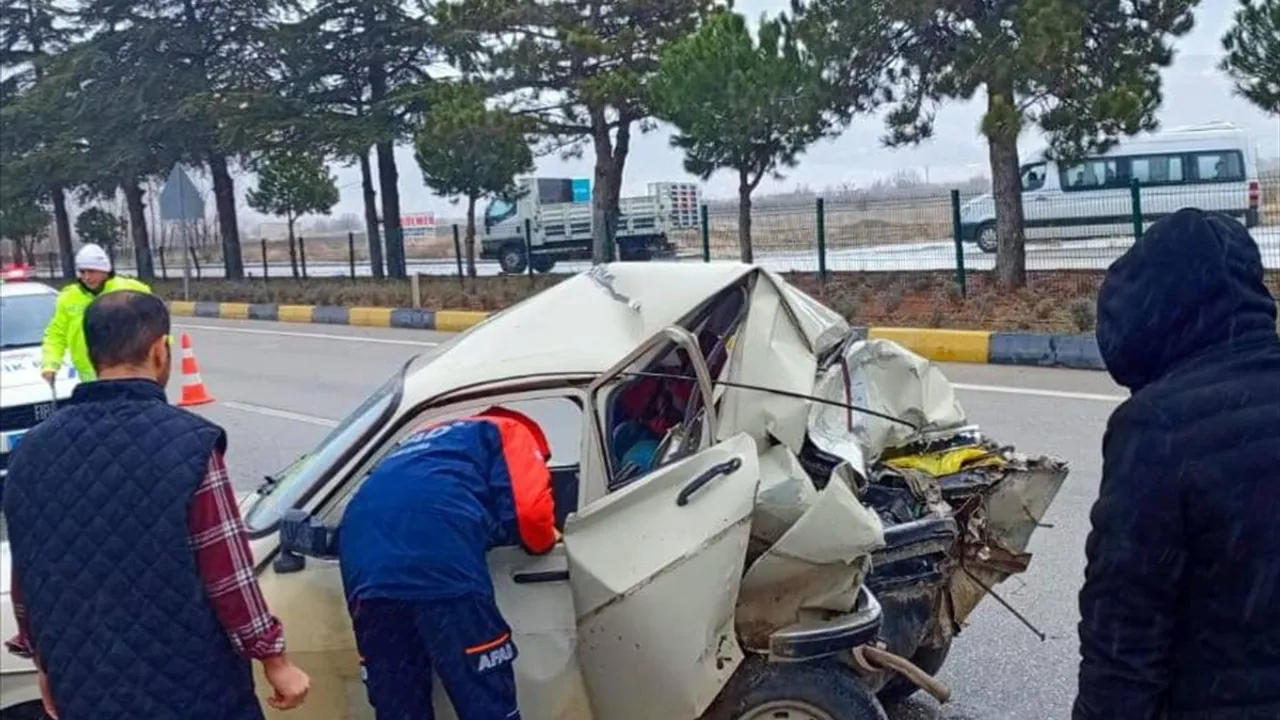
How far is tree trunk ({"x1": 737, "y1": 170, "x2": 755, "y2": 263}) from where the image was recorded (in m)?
18.1

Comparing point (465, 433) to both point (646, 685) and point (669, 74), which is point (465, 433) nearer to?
point (646, 685)

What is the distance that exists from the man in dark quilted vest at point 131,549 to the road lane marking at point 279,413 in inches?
312

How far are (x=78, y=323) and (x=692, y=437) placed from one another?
5.62 meters

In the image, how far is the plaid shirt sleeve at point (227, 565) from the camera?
263cm

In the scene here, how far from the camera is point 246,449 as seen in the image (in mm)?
10000

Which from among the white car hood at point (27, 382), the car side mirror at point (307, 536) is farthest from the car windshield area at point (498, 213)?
the car side mirror at point (307, 536)

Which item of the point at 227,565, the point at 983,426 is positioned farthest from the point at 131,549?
the point at 983,426

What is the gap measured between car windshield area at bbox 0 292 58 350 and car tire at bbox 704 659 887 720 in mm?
7144

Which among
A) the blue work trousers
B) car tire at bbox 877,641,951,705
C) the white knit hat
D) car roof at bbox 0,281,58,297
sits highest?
the white knit hat

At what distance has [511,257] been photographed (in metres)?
31.9

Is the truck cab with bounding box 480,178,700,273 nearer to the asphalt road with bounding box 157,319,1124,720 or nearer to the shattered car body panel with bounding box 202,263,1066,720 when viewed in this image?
the asphalt road with bounding box 157,319,1124,720

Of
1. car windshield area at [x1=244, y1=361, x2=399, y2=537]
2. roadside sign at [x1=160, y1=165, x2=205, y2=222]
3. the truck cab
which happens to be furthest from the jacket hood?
the truck cab

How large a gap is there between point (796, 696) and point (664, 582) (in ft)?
1.98

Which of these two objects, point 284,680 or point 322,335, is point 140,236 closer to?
point 322,335
